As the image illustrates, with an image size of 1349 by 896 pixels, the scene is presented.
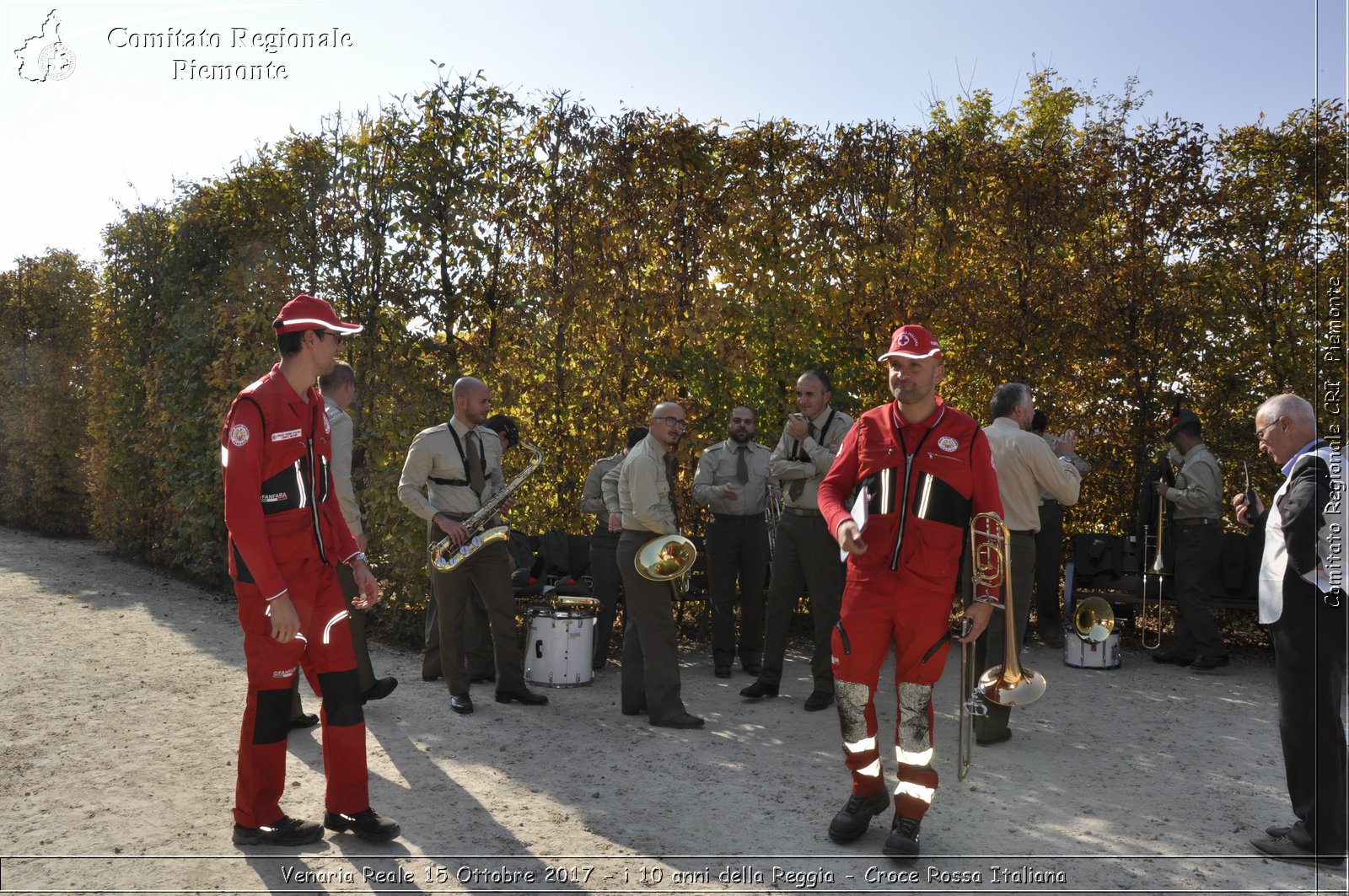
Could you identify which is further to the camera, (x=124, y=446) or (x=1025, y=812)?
(x=124, y=446)

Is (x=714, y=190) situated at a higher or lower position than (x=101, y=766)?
higher

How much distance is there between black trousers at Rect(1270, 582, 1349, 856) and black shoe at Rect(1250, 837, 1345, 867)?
25 mm

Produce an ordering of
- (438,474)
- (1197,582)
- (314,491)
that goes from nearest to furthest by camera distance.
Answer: (314,491) → (438,474) → (1197,582)

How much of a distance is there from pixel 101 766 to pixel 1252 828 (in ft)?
19.1

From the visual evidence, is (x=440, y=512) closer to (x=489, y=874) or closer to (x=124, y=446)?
(x=489, y=874)

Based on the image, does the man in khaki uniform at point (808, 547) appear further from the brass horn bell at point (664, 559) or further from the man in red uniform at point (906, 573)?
the man in red uniform at point (906, 573)

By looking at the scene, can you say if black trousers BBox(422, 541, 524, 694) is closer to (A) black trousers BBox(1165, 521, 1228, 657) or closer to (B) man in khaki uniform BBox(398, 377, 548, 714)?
(B) man in khaki uniform BBox(398, 377, 548, 714)

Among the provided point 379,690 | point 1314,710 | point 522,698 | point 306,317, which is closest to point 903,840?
point 1314,710

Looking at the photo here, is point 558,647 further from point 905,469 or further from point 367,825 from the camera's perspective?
point 905,469

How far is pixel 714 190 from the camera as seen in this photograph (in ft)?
29.2

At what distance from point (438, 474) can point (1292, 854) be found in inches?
204

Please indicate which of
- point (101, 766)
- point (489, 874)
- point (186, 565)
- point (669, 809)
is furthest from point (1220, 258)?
point (186, 565)

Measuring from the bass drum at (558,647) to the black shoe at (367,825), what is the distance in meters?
2.92

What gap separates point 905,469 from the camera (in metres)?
4.56
